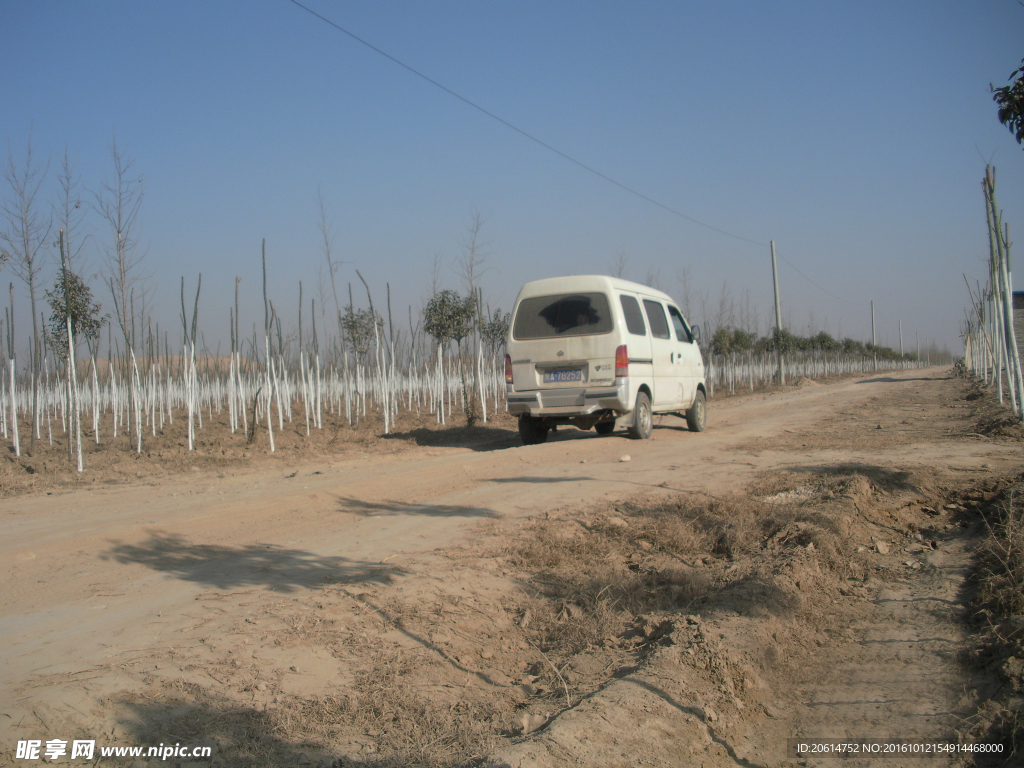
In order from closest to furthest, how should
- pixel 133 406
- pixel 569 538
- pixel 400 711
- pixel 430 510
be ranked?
1. pixel 400 711
2. pixel 569 538
3. pixel 430 510
4. pixel 133 406

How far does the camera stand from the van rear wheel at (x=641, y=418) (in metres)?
9.51

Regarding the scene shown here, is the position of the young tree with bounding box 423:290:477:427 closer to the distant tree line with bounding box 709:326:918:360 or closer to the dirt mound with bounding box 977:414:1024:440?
the dirt mound with bounding box 977:414:1024:440

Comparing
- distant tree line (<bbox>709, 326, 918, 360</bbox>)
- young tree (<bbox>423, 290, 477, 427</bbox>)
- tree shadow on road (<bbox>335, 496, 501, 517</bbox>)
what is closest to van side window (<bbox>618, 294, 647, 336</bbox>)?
tree shadow on road (<bbox>335, 496, 501, 517</bbox>)

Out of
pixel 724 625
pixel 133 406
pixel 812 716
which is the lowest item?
pixel 812 716

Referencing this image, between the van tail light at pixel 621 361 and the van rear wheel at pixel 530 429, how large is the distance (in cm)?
176

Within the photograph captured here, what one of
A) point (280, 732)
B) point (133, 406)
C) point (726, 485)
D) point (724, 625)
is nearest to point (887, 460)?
point (726, 485)

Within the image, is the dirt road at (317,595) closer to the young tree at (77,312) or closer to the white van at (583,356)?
the white van at (583,356)

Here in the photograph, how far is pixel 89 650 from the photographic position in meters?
2.99

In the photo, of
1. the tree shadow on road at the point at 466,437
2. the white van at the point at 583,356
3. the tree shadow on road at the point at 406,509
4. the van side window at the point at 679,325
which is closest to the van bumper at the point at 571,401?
the white van at the point at 583,356

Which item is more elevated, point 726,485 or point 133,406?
point 133,406

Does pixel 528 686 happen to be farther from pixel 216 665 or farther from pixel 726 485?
pixel 726 485

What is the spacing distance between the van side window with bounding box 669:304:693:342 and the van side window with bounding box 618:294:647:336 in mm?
1547

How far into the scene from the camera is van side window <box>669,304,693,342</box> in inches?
447

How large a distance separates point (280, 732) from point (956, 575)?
4.06 meters
